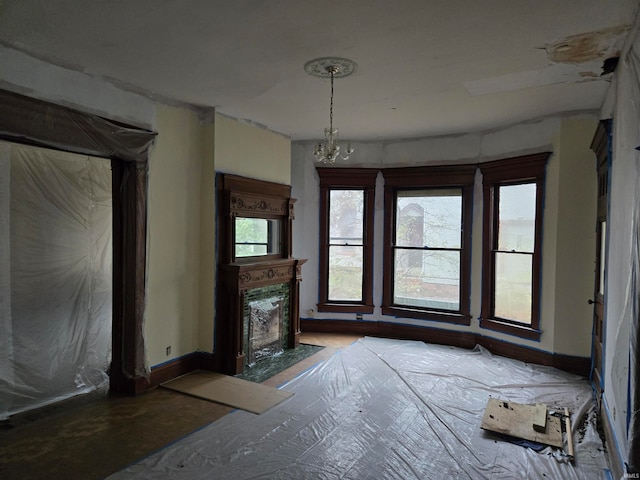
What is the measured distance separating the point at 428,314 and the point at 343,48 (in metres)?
3.86

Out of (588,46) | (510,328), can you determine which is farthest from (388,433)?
(588,46)

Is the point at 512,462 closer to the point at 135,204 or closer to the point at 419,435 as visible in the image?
the point at 419,435

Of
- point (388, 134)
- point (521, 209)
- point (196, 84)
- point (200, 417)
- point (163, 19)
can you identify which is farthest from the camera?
point (388, 134)

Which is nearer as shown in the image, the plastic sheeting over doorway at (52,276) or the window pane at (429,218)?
the plastic sheeting over doorway at (52,276)

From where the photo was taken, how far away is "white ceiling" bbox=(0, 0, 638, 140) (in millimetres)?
2318

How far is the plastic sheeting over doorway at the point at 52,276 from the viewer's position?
336cm

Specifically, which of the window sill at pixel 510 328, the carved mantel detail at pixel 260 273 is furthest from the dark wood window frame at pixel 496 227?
the carved mantel detail at pixel 260 273

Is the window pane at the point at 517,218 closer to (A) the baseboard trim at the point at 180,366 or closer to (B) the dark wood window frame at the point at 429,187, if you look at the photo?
(B) the dark wood window frame at the point at 429,187

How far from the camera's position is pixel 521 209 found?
4.86 m

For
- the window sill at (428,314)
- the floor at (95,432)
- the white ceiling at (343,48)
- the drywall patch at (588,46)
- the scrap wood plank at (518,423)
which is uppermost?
the drywall patch at (588,46)

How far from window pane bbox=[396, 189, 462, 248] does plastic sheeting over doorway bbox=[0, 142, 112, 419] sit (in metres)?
3.70

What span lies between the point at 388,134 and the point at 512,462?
395 centimetres

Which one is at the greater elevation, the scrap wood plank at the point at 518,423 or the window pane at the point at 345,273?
the window pane at the point at 345,273

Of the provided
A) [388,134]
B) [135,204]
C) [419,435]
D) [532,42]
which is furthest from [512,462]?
[388,134]
